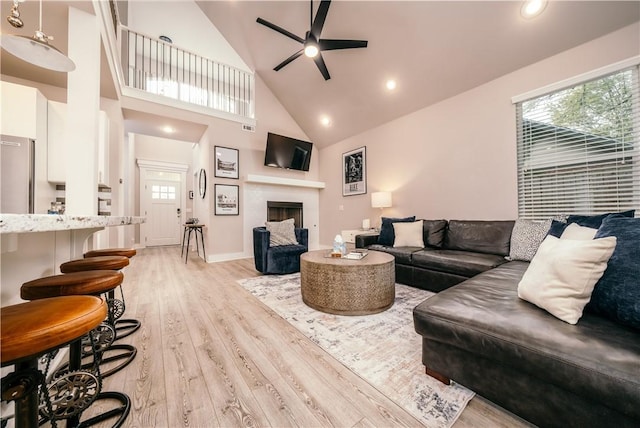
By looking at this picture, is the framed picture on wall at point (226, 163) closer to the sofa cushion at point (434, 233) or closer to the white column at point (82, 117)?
the white column at point (82, 117)

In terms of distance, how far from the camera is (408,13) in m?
3.04

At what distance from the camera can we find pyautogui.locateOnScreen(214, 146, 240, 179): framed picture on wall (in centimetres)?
463

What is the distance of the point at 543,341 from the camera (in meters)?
0.95

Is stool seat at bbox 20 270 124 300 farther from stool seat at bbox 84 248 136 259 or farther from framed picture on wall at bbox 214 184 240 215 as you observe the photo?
framed picture on wall at bbox 214 184 240 215

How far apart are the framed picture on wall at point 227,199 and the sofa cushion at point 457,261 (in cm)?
351

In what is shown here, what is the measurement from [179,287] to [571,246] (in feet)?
11.8

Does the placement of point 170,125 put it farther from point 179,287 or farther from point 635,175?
point 635,175

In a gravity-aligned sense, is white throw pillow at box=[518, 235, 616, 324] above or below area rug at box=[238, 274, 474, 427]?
above

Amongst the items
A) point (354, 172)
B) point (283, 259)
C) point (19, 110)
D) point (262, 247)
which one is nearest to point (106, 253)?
point (19, 110)

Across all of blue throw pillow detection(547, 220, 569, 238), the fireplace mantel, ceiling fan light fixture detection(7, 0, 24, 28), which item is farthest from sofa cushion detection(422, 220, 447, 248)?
ceiling fan light fixture detection(7, 0, 24, 28)

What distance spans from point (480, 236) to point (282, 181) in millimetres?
3810

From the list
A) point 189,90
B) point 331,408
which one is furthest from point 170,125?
point 331,408

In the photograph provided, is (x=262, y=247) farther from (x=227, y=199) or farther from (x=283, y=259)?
(x=227, y=199)

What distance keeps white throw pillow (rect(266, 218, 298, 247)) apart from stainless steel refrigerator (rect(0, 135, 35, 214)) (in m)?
2.51
